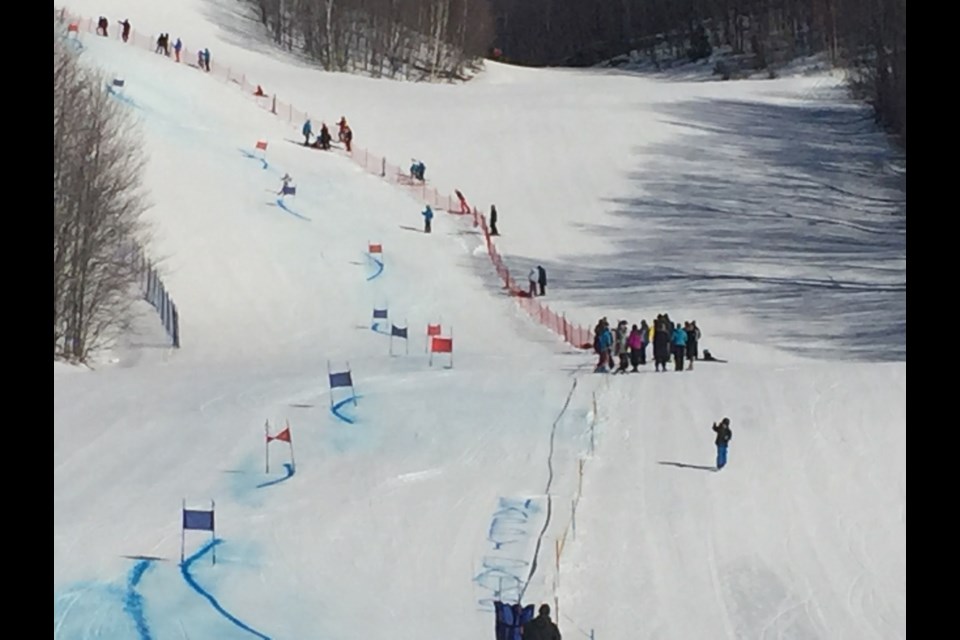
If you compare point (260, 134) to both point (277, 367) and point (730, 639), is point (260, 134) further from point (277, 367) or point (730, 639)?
point (730, 639)

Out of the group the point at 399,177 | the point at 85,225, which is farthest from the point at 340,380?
the point at 399,177

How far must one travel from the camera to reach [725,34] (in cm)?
7762

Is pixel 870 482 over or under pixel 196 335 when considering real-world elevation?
under

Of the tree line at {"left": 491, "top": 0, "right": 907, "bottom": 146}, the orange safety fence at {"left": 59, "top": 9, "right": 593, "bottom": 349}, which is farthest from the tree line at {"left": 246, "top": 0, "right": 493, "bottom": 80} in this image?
the tree line at {"left": 491, "top": 0, "right": 907, "bottom": 146}

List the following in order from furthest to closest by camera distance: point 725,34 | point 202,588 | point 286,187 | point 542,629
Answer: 1. point 725,34
2. point 286,187
3. point 202,588
4. point 542,629

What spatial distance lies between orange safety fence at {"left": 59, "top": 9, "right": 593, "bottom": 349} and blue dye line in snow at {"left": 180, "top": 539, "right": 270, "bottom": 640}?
11.9 m

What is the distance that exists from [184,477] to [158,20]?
4571 cm

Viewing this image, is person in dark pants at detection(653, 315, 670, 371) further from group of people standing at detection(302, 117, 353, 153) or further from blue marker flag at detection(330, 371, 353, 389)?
group of people standing at detection(302, 117, 353, 153)

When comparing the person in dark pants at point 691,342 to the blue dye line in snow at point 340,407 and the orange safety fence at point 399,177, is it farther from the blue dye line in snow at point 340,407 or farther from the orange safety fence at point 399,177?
the blue dye line in snow at point 340,407

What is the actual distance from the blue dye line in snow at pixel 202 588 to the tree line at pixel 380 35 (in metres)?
49.0

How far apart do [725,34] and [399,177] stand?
45.1 metres

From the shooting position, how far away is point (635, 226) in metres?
35.5

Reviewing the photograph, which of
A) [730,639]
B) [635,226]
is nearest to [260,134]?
[635,226]

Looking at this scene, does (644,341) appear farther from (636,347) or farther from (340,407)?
(340,407)
